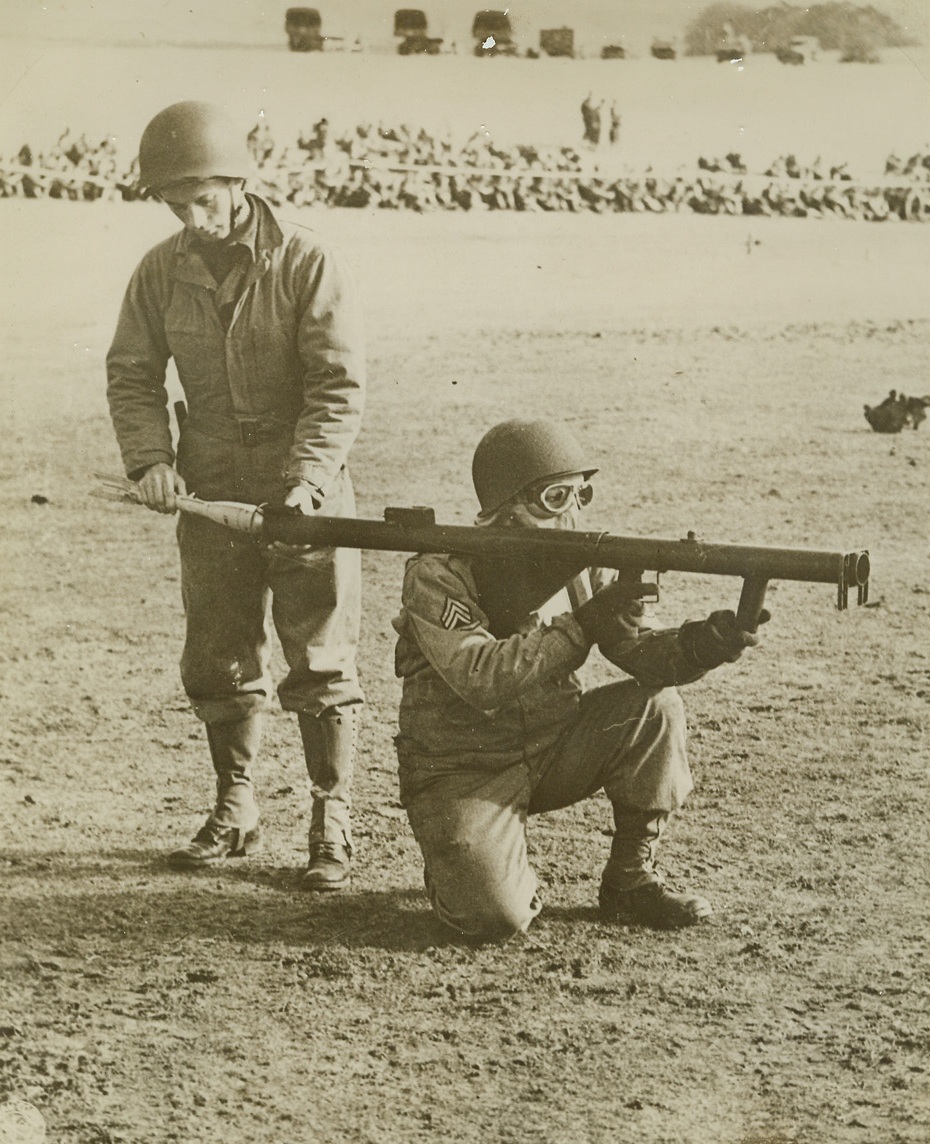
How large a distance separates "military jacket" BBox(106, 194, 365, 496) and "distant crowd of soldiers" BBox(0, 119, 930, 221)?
949mm

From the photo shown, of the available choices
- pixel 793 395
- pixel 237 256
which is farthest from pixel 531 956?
pixel 793 395

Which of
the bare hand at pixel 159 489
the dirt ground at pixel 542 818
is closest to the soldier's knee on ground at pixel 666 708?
the dirt ground at pixel 542 818

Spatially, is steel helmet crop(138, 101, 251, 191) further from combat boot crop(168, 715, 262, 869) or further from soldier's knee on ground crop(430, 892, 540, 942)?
soldier's knee on ground crop(430, 892, 540, 942)

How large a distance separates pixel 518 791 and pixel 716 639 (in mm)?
854

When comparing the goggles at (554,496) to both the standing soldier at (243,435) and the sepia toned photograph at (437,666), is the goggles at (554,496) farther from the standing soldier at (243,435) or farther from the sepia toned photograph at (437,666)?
the standing soldier at (243,435)

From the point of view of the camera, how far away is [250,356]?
463 centimetres

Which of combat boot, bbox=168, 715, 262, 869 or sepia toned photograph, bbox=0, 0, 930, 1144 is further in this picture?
combat boot, bbox=168, 715, 262, 869

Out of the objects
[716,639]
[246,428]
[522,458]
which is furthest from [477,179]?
[716,639]

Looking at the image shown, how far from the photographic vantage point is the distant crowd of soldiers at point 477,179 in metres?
5.49

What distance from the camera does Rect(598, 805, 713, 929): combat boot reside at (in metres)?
4.45

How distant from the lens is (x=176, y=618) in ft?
23.6

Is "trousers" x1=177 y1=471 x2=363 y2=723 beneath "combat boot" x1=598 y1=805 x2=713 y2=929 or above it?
above

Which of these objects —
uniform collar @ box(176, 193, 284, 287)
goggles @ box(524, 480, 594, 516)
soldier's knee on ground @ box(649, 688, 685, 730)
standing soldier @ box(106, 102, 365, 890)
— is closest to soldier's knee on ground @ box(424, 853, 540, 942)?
standing soldier @ box(106, 102, 365, 890)

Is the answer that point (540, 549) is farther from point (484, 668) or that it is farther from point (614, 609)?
point (484, 668)
